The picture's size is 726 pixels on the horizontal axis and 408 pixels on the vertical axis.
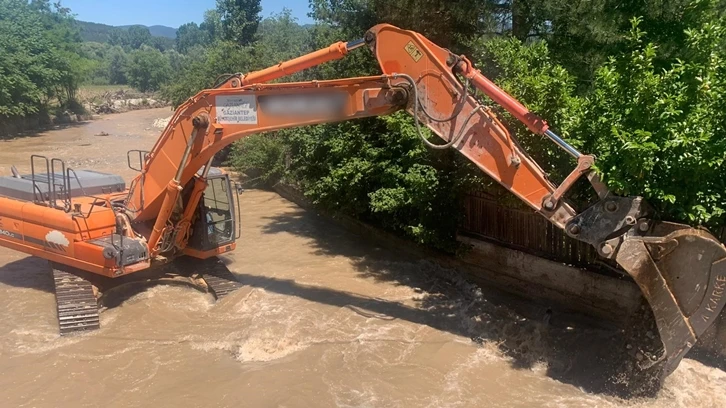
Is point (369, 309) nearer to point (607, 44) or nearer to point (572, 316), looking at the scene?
point (572, 316)

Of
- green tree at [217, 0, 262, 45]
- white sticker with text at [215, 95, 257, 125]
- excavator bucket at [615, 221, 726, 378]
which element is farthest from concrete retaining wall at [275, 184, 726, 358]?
green tree at [217, 0, 262, 45]

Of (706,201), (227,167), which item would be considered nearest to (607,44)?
(706,201)

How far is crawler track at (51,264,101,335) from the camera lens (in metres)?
8.14

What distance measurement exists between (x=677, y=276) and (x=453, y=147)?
2762mm

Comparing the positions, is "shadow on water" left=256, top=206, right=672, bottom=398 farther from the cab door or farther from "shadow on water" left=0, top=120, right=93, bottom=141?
"shadow on water" left=0, top=120, right=93, bottom=141

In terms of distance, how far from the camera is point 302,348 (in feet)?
25.0

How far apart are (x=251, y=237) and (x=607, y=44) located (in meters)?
8.38

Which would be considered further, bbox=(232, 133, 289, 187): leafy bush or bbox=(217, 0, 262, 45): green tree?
bbox=(217, 0, 262, 45): green tree

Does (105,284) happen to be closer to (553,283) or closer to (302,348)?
(302,348)

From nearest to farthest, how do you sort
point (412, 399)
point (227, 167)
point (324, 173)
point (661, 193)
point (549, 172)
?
point (661, 193), point (412, 399), point (549, 172), point (324, 173), point (227, 167)

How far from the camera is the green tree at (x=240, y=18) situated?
42.2 m

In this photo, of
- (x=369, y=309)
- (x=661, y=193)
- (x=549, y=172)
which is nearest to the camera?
(x=661, y=193)

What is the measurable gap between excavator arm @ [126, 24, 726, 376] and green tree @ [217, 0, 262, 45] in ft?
117

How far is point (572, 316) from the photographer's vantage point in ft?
27.2
